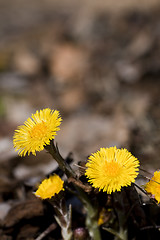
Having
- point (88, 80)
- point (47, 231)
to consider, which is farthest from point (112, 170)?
point (88, 80)

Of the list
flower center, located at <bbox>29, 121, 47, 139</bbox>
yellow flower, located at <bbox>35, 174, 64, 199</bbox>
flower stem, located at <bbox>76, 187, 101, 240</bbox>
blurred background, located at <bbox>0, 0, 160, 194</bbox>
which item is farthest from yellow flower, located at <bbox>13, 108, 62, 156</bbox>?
blurred background, located at <bbox>0, 0, 160, 194</bbox>

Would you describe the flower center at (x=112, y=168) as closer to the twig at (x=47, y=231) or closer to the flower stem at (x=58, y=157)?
the flower stem at (x=58, y=157)

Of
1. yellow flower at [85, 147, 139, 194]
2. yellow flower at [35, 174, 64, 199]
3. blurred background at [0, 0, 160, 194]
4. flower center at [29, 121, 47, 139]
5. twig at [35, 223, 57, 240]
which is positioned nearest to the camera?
yellow flower at [85, 147, 139, 194]

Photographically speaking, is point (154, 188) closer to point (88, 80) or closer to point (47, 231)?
point (47, 231)

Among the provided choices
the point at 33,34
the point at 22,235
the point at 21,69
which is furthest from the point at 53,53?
the point at 22,235

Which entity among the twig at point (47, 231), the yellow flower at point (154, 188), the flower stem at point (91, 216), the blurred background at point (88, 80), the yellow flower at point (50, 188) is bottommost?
the yellow flower at point (154, 188)

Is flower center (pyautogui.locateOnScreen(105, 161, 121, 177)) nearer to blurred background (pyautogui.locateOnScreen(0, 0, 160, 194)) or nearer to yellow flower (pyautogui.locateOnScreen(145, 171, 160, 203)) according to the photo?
yellow flower (pyautogui.locateOnScreen(145, 171, 160, 203))

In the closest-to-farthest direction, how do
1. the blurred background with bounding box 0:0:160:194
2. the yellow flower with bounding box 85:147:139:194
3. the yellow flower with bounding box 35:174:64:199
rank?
1. the yellow flower with bounding box 85:147:139:194
2. the yellow flower with bounding box 35:174:64:199
3. the blurred background with bounding box 0:0:160:194

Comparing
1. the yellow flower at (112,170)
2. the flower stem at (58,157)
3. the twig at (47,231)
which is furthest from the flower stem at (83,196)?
the twig at (47,231)
